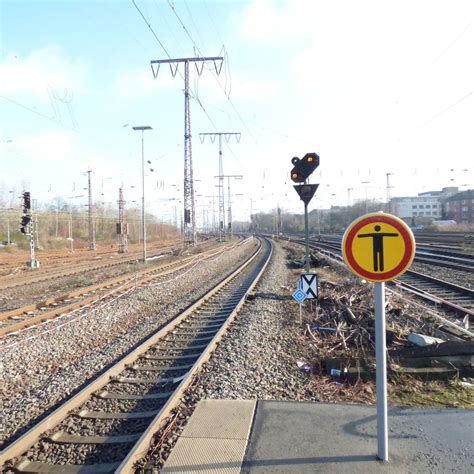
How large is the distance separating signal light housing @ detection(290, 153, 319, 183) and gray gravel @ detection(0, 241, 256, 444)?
14.5ft

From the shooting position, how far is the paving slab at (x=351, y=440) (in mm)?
3299

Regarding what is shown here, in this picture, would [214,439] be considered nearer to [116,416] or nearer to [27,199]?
[116,416]

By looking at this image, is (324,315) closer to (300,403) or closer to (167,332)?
(167,332)

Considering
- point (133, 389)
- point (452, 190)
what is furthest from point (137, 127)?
point (452, 190)

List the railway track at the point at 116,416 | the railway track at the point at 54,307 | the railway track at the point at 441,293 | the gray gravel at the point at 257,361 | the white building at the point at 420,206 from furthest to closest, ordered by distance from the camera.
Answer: the white building at the point at 420,206
the railway track at the point at 441,293
the railway track at the point at 54,307
the gray gravel at the point at 257,361
the railway track at the point at 116,416

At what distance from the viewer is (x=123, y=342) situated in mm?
8273

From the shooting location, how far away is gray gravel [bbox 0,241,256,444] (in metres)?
5.42

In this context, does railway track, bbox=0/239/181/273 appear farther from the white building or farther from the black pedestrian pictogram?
the white building

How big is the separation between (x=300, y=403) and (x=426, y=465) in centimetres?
146

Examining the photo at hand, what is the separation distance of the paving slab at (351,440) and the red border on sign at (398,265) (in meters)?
1.45

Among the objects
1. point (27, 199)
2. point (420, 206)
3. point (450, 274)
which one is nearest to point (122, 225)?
point (27, 199)

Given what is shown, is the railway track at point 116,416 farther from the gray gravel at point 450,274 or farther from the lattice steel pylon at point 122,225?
the lattice steel pylon at point 122,225

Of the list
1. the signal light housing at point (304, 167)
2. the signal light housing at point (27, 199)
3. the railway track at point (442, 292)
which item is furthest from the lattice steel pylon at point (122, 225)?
the signal light housing at point (304, 167)

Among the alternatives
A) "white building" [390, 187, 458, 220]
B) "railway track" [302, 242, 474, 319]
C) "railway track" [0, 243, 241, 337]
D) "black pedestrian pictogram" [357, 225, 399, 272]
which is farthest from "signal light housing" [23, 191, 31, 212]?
"white building" [390, 187, 458, 220]
